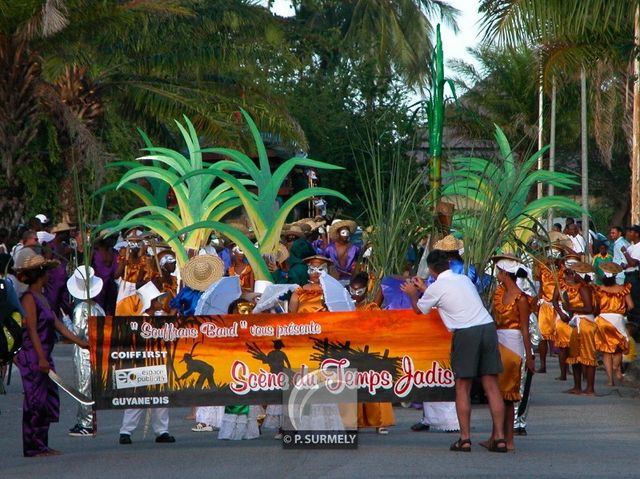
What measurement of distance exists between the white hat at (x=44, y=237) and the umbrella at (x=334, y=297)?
28.8ft

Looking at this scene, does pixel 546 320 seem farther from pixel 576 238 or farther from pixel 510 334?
pixel 576 238

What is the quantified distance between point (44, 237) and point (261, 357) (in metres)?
9.94

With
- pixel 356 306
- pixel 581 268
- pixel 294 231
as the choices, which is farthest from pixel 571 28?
pixel 356 306

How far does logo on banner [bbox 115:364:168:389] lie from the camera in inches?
462

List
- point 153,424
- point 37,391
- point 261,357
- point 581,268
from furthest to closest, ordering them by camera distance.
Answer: point 581,268, point 153,424, point 261,357, point 37,391

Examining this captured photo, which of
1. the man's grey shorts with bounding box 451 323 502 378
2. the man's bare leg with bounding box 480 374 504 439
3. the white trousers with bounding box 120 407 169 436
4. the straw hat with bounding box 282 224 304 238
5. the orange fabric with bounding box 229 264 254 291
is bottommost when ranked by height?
the white trousers with bounding box 120 407 169 436

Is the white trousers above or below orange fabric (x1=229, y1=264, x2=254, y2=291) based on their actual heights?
below

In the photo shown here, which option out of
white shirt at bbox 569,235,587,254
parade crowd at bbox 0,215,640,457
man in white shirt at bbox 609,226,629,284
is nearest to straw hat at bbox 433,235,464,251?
parade crowd at bbox 0,215,640,457

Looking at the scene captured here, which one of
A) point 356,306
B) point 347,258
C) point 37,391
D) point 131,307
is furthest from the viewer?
point 347,258

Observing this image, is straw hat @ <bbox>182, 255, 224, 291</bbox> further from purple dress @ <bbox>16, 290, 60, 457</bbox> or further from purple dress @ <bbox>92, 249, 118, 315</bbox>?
purple dress @ <bbox>16, 290, 60, 457</bbox>

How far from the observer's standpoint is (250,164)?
19.2 meters

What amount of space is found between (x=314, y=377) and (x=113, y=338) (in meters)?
1.71

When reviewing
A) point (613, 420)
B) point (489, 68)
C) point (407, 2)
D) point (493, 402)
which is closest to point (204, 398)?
point (493, 402)

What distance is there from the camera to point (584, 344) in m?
17.8
